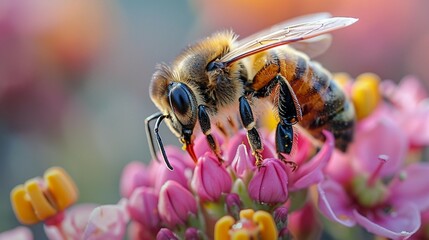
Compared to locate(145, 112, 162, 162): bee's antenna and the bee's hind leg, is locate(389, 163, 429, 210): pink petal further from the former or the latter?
locate(145, 112, 162, 162): bee's antenna

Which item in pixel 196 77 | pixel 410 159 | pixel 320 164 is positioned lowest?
pixel 410 159

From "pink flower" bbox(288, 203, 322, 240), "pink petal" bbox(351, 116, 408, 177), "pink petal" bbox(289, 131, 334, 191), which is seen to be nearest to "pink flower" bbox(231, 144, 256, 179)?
"pink petal" bbox(289, 131, 334, 191)

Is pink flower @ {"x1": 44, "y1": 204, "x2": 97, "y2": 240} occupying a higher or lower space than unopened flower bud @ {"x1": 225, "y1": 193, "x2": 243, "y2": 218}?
lower

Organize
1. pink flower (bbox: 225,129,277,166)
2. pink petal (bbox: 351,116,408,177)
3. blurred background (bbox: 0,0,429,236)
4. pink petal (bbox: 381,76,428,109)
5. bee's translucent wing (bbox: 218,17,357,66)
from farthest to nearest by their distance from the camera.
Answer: blurred background (bbox: 0,0,429,236)
pink petal (bbox: 381,76,428,109)
pink petal (bbox: 351,116,408,177)
pink flower (bbox: 225,129,277,166)
bee's translucent wing (bbox: 218,17,357,66)

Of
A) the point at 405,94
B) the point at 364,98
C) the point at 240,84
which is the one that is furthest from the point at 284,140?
the point at 405,94

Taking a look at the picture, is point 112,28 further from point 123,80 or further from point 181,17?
point 181,17

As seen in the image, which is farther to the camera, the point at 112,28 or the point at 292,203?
the point at 112,28

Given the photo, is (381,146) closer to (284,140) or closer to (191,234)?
(284,140)

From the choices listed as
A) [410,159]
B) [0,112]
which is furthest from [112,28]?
[410,159]
